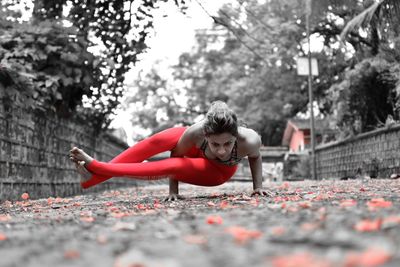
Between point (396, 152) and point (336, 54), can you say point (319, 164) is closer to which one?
point (336, 54)

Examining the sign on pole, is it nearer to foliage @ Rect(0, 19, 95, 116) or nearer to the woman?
foliage @ Rect(0, 19, 95, 116)

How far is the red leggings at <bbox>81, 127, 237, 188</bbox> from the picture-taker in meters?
5.25

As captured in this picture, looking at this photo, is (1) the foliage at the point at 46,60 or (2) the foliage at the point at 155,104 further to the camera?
(2) the foliage at the point at 155,104

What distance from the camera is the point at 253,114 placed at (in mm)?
30609

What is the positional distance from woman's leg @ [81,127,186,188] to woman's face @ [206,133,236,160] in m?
0.77

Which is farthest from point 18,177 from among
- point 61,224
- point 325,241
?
point 325,241

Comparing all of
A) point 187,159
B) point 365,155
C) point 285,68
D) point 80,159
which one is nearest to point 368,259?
point 187,159

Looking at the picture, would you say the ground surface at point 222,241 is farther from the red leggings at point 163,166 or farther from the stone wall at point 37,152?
the stone wall at point 37,152

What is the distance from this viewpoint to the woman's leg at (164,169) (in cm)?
523

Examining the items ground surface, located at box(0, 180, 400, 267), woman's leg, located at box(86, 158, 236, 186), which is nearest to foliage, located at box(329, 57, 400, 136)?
woman's leg, located at box(86, 158, 236, 186)

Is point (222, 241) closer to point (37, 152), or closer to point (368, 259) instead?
point (368, 259)

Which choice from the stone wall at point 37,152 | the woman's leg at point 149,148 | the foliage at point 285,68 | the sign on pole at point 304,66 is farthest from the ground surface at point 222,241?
the sign on pole at point 304,66

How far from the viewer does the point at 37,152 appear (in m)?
7.54

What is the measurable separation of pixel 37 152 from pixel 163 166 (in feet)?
9.79
